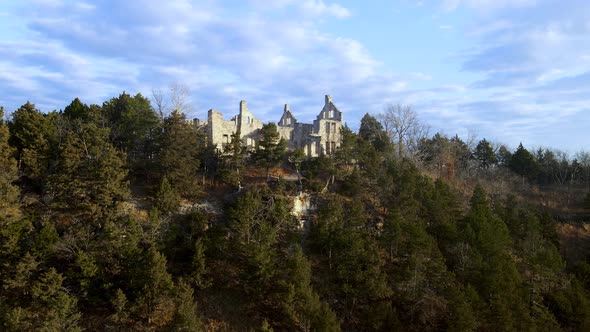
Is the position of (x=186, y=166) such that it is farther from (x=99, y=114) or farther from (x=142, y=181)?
(x=99, y=114)

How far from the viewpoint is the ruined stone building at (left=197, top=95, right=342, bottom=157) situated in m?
A: 32.4

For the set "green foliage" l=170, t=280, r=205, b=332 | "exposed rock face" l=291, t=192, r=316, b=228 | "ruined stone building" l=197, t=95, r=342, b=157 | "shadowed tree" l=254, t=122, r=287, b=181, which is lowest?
"green foliage" l=170, t=280, r=205, b=332

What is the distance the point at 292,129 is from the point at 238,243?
18.3 meters

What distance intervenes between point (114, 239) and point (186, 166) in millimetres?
6141

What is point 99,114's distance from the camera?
1040 inches

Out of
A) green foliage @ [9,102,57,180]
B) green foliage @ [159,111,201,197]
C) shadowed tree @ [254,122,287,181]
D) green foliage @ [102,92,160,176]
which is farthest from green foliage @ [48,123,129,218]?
shadowed tree @ [254,122,287,181]

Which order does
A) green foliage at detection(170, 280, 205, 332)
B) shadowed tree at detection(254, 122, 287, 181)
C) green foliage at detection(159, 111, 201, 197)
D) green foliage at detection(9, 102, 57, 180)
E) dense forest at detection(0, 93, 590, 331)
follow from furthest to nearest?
shadowed tree at detection(254, 122, 287, 181) → green foliage at detection(159, 111, 201, 197) → green foliage at detection(9, 102, 57, 180) → dense forest at detection(0, 93, 590, 331) → green foliage at detection(170, 280, 205, 332)

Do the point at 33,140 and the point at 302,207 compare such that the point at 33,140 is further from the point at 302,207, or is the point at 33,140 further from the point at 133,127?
the point at 302,207

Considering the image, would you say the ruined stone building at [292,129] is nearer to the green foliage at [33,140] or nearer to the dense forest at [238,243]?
the dense forest at [238,243]

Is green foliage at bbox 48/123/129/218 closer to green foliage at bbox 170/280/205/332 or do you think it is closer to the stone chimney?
green foliage at bbox 170/280/205/332

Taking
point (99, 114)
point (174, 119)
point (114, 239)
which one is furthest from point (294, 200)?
point (99, 114)

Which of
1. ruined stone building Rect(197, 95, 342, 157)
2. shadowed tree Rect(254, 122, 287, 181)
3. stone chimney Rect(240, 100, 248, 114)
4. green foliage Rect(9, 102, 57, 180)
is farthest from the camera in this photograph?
stone chimney Rect(240, 100, 248, 114)

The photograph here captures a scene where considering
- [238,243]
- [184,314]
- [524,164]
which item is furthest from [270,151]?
[524,164]

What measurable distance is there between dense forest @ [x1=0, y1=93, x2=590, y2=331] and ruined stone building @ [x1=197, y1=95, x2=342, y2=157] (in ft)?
16.2
